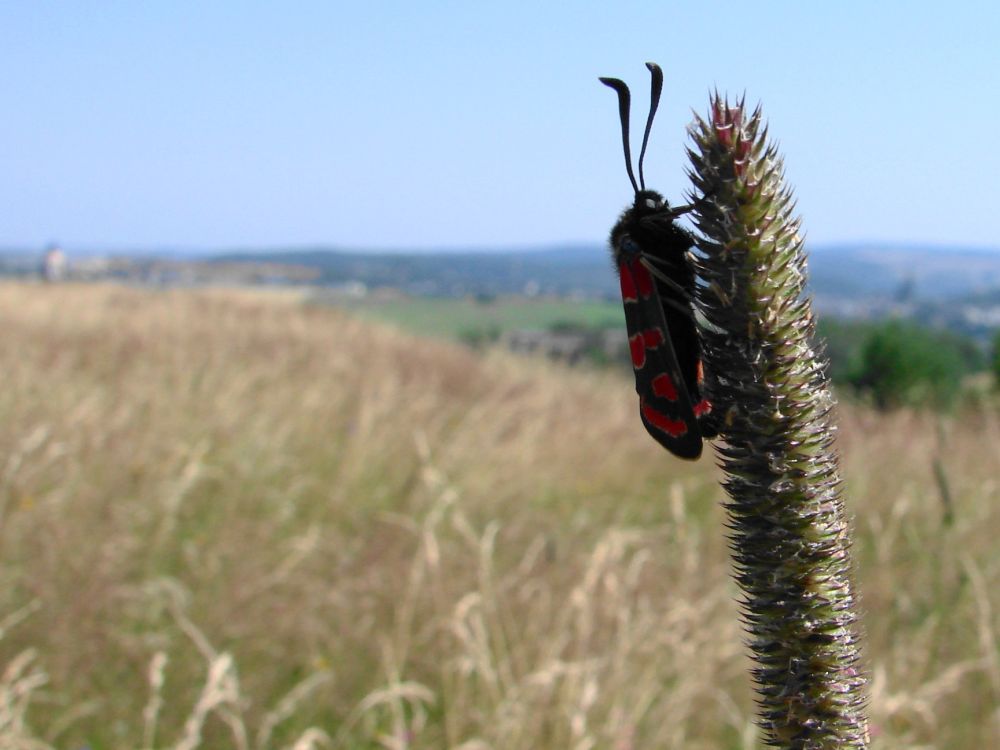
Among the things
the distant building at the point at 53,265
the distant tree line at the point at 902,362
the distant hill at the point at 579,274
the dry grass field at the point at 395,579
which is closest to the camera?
the dry grass field at the point at 395,579

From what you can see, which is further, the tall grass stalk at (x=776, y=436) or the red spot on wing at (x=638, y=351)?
the red spot on wing at (x=638, y=351)

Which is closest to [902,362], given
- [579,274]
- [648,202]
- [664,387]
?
[648,202]

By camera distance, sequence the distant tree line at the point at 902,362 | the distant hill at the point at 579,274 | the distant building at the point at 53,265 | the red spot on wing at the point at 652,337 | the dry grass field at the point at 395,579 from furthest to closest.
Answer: the distant hill at the point at 579,274 → the distant building at the point at 53,265 → the distant tree line at the point at 902,362 → the dry grass field at the point at 395,579 → the red spot on wing at the point at 652,337

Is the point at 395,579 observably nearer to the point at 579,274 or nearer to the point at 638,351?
the point at 638,351

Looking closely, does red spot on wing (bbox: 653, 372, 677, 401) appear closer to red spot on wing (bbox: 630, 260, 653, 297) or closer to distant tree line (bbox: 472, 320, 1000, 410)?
red spot on wing (bbox: 630, 260, 653, 297)

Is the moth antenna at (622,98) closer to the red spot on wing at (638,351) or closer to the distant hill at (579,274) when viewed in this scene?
the red spot on wing at (638,351)

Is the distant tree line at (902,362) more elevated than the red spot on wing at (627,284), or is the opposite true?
the red spot on wing at (627,284)

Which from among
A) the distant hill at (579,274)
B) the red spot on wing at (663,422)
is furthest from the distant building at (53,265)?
the red spot on wing at (663,422)
